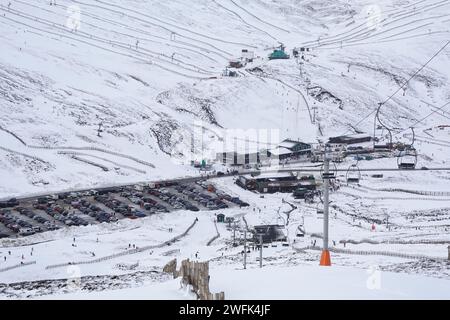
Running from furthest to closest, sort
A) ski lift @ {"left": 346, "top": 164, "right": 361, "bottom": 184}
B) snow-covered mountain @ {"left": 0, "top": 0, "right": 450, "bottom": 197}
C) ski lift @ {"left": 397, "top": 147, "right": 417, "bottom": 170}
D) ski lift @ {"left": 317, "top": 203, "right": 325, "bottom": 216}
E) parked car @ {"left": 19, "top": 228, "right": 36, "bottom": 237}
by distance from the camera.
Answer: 1. ski lift @ {"left": 397, "top": 147, "right": 417, "bottom": 170}
2. snow-covered mountain @ {"left": 0, "top": 0, "right": 450, "bottom": 197}
3. ski lift @ {"left": 346, "top": 164, "right": 361, "bottom": 184}
4. ski lift @ {"left": 317, "top": 203, "right": 325, "bottom": 216}
5. parked car @ {"left": 19, "top": 228, "right": 36, "bottom": 237}

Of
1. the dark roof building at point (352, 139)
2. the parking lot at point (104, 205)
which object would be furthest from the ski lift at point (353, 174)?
the parking lot at point (104, 205)

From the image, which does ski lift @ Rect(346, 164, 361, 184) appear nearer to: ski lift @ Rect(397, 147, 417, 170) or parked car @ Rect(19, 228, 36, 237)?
ski lift @ Rect(397, 147, 417, 170)

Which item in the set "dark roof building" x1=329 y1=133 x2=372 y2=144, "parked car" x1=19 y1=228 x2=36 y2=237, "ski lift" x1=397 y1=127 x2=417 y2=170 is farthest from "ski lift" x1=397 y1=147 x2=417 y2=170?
"parked car" x1=19 y1=228 x2=36 y2=237

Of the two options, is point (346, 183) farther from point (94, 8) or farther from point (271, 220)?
point (94, 8)

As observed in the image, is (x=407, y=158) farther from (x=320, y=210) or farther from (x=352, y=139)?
(x=320, y=210)

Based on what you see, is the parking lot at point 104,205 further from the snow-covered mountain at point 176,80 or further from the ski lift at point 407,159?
the ski lift at point 407,159
